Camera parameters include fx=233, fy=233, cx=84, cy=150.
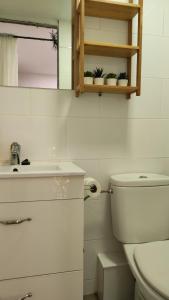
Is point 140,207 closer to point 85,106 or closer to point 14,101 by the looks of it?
point 85,106

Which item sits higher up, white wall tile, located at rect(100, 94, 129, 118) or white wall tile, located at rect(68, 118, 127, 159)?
white wall tile, located at rect(100, 94, 129, 118)

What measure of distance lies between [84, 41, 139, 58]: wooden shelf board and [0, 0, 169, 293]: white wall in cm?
7

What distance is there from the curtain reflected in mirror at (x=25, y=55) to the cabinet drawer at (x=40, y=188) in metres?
0.58

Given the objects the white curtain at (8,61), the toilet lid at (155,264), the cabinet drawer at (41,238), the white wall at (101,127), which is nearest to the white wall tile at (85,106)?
the white wall at (101,127)

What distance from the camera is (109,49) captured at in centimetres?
127

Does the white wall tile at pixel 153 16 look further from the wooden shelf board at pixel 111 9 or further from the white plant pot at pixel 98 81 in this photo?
the white plant pot at pixel 98 81

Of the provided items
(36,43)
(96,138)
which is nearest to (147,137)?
(96,138)

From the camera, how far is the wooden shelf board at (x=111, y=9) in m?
1.19

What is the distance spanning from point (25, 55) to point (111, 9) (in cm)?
52

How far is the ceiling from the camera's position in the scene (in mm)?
1244

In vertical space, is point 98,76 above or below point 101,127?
above

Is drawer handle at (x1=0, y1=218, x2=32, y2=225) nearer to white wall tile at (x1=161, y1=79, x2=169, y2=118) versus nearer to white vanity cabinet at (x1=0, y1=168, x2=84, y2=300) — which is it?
white vanity cabinet at (x1=0, y1=168, x2=84, y2=300)

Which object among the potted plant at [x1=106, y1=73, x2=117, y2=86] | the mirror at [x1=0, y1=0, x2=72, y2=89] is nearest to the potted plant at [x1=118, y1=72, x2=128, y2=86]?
the potted plant at [x1=106, y1=73, x2=117, y2=86]

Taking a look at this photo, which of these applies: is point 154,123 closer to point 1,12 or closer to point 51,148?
point 51,148
